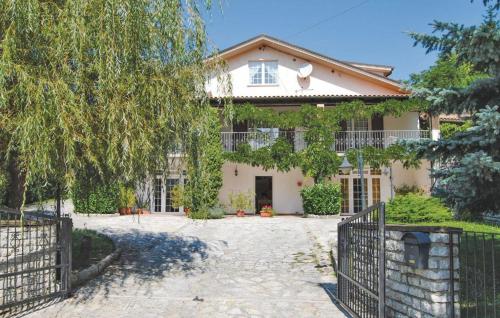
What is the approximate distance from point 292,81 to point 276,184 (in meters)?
5.17

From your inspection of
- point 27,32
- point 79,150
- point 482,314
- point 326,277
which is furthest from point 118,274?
point 482,314

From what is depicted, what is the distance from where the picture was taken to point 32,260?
697 centimetres

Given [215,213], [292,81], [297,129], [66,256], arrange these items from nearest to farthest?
[66,256] < [215,213] < [297,129] < [292,81]

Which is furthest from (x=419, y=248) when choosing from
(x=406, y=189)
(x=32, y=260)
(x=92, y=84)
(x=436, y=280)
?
(x=406, y=189)

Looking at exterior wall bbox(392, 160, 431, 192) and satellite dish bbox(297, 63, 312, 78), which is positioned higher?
satellite dish bbox(297, 63, 312, 78)

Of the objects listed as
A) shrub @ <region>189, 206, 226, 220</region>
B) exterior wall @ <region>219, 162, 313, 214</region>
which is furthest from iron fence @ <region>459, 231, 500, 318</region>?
exterior wall @ <region>219, 162, 313, 214</region>

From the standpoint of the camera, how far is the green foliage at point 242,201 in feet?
68.1

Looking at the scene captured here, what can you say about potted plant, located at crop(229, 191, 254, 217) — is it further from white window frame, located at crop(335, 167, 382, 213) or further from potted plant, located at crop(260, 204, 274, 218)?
white window frame, located at crop(335, 167, 382, 213)

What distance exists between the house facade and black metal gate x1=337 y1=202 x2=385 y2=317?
46.0 feet

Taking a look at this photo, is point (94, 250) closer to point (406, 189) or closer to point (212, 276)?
point (212, 276)

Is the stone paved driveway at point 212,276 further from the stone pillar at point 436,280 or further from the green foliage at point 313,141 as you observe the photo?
the green foliage at point 313,141

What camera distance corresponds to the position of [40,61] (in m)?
6.56

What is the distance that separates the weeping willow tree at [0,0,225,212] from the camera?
6133 mm

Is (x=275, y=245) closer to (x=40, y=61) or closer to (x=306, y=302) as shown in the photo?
(x=306, y=302)
